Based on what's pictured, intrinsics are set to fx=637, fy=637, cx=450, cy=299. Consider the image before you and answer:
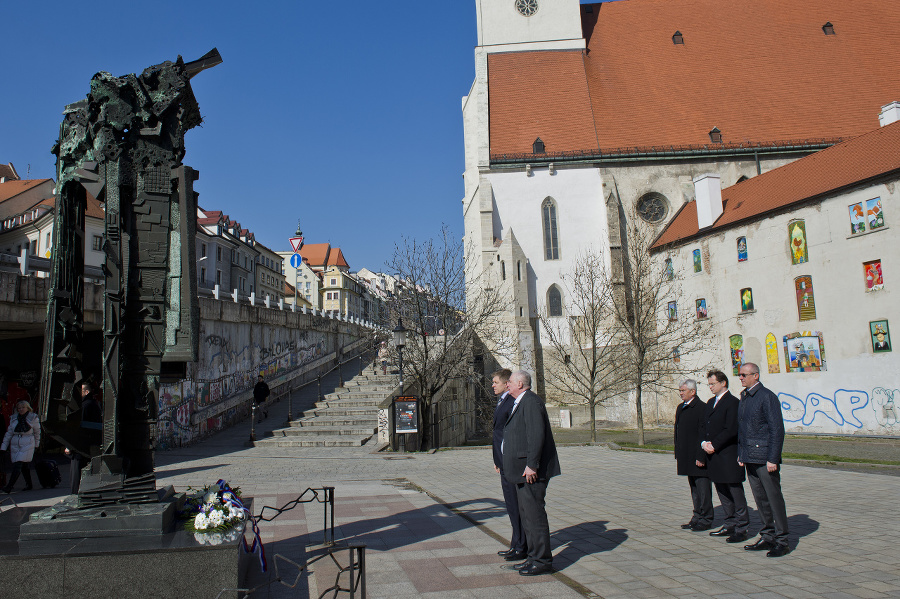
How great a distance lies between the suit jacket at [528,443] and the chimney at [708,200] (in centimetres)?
2794

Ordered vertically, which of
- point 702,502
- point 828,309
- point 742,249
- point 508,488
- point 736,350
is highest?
point 742,249

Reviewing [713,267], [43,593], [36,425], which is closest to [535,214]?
[713,267]

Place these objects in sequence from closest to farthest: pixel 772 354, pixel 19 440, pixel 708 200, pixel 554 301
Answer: pixel 19 440, pixel 772 354, pixel 708 200, pixel 554 301

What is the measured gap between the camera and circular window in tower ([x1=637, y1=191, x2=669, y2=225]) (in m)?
36.9

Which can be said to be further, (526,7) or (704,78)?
(526,7)

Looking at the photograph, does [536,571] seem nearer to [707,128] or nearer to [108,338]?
[108,338]

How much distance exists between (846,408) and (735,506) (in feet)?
69.5

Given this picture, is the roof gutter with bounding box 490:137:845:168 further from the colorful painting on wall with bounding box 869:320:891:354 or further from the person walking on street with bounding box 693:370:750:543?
the person walking on street with bounding box 693:370:750:543

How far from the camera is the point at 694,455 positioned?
6801mm

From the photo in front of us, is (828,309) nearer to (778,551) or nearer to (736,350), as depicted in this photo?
(736,350)

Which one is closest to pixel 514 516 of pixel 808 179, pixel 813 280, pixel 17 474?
pixel 17 474

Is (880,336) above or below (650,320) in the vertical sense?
below

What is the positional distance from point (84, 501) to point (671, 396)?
106 ft

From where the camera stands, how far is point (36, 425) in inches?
427
